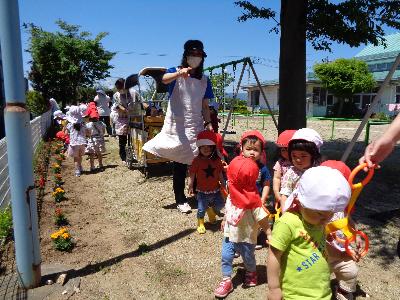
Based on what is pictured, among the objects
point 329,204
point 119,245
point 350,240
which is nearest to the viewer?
point 329,204

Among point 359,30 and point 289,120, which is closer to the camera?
point 359,30

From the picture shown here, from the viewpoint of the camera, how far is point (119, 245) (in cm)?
423

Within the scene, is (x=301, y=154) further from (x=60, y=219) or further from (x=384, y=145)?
(x=60, y=219)

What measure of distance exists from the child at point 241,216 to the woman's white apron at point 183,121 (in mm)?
1866

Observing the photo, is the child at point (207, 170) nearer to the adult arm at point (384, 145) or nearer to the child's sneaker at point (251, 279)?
the child's sneaker at point (251, 279)

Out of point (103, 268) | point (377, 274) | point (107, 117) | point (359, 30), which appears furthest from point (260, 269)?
point (107, 117)

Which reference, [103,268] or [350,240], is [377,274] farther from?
[103,268]

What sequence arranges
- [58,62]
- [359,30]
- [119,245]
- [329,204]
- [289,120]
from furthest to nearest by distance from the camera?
1. [58,62]
2. [289,120]
3. [359,30]
4. [119,245]
5. [329,204]

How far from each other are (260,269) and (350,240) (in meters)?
1.63

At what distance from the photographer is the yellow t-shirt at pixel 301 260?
2016mm

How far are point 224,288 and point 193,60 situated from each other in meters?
2.65

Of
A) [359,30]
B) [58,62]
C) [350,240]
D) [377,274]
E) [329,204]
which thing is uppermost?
[58,62]

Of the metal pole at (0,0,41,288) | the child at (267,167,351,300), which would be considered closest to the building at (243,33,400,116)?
the metal pole at (0,0,41,288)

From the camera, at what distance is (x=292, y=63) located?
7238 millimetres
